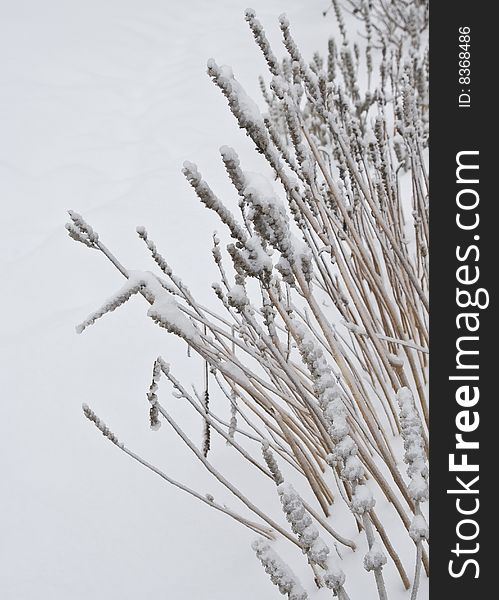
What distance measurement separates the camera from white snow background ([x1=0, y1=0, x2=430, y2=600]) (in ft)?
2.68

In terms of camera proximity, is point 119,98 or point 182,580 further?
point 119,98

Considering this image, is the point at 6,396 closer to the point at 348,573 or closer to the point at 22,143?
the point at 348,573

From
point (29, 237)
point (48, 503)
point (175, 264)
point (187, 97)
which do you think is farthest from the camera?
point (187, 97)

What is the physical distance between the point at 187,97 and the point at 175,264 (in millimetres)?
1472

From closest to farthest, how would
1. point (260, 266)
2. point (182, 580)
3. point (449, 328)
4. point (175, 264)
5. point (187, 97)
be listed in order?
point (260, 266) → point (449, 328) → point (182, 580) → point (175, 264) → point (187, 97)

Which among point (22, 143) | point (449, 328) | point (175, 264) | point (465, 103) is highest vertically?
point (22, 143)

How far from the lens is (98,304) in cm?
139

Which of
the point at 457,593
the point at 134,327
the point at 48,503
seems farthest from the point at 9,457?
the point at 457,593

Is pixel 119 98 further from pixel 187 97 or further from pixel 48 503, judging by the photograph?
pixel 48 503

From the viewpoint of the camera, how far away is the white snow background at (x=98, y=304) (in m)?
0.82

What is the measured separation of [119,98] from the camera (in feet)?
8.98

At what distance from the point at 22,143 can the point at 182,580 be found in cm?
191

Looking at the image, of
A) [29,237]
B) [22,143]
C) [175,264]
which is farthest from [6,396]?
[22,143]

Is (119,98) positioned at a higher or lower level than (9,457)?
higher
